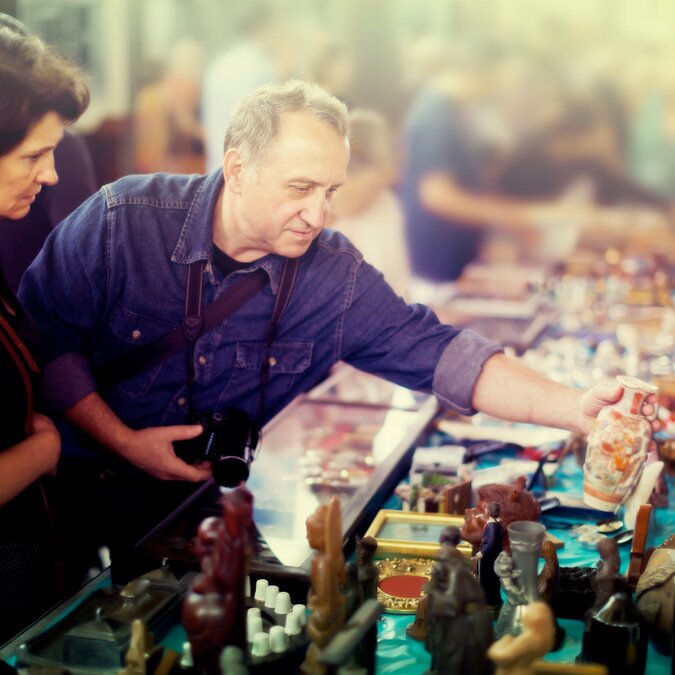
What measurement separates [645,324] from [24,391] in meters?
3.55

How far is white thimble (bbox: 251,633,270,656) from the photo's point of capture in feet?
4.95

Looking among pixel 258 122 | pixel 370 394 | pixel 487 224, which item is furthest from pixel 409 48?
pixel 258 122

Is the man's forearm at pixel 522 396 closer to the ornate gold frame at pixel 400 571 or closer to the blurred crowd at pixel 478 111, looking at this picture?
the ornate gold frame at pixel 400 571

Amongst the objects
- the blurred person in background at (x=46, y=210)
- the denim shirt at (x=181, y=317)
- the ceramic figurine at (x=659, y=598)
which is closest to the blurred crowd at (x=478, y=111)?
the blurred person in background at (x=46, y=210)

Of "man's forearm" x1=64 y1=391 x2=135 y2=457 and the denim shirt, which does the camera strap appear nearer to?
the denim shirt

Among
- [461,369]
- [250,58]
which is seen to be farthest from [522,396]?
[250,58]

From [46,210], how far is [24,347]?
3.41ft

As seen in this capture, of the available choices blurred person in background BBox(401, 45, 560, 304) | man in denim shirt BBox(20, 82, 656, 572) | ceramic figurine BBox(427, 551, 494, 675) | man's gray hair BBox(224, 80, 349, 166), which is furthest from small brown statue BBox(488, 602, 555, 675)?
blurred person in background BBox(401, 45, 560, 304)

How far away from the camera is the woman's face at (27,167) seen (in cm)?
189

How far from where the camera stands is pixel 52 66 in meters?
1.94

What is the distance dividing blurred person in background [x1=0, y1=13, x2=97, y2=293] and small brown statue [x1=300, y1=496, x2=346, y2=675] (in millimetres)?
1522

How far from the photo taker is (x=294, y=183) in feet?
7.04

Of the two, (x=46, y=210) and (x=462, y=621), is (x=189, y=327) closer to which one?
(x=46, y=210)

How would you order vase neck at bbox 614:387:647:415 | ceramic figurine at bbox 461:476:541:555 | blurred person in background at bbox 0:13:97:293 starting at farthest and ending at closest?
1. blurred person in background at bbox 0:13:97:293
2. vase neck at bbox 614:387:647:415
3. ceramic figurine at bbox 461:476:541:555
